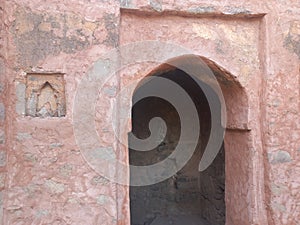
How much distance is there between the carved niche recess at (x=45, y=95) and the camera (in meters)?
2.45

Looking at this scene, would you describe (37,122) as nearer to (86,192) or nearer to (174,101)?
(86,192)

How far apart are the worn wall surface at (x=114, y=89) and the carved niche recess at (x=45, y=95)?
0.04 m

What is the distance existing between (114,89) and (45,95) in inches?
18.0

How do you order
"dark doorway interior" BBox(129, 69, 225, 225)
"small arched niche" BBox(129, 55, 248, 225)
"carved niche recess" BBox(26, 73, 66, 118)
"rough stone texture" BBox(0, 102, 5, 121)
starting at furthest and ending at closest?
"dark doorway interior" BBox(129, 69, 225, 225) → "small arched niche" BBox(129, 55, 248, 225) → "carved niche recess" BBox(26, 73, 66, 118) → "rough stone texture" BBox(0, 102, 5, 121)

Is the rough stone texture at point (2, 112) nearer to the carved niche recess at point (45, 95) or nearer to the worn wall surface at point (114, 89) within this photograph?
the worn wall surface at point (114, 89)

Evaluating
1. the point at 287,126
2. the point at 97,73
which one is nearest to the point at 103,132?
the point at 97,73

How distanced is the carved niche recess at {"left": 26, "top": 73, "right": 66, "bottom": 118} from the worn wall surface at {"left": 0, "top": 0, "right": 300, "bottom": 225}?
1.6 inches

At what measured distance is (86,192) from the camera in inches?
96.8

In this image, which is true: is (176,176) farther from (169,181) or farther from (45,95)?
(45,95)

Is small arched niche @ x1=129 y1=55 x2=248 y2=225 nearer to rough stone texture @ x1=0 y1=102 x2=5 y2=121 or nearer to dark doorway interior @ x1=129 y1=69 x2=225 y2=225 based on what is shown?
dark doorway interior @ x1=129 y1=69 x2=225 y2=225

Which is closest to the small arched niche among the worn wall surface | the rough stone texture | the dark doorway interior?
the dark doorway interior

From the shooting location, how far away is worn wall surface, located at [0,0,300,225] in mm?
2385

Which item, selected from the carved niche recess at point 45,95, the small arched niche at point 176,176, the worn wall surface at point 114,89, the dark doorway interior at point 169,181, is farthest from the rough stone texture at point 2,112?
the dark doorway interior at point 169,181

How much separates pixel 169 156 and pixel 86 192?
7.87 feet
